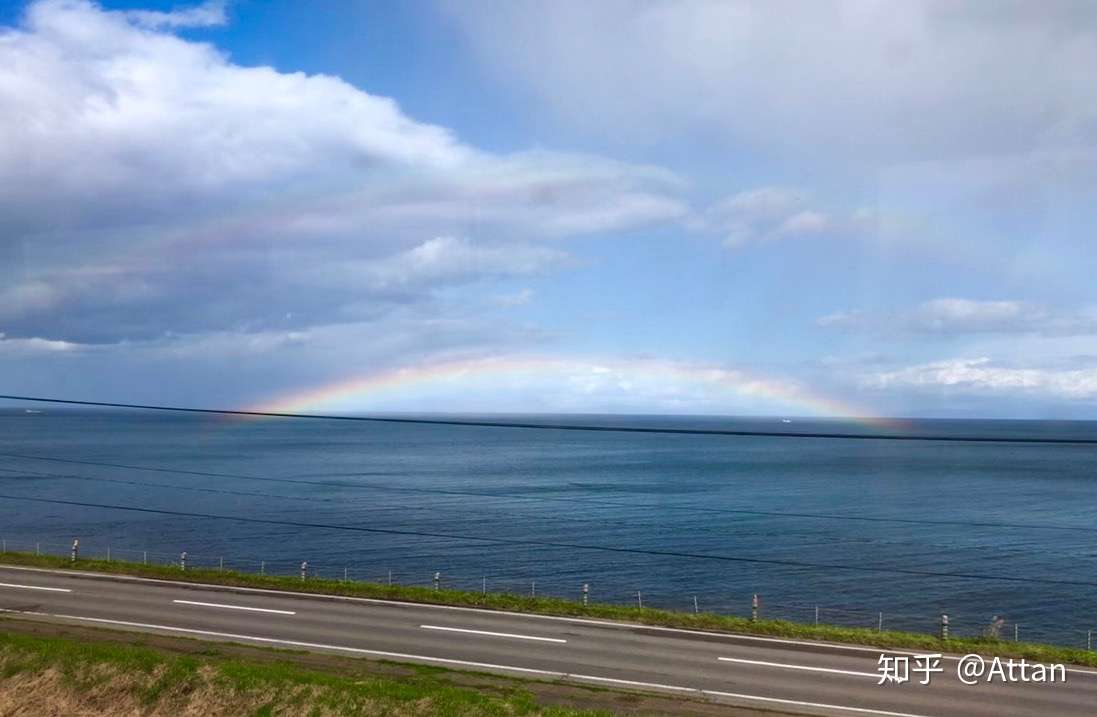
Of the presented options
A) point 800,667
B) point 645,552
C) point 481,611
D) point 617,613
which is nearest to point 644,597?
point 645,552

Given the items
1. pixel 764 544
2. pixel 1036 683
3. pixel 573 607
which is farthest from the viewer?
pixel 764 544

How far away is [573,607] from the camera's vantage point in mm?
36469

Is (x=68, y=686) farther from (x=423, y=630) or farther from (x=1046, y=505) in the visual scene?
(x=1046, y=505)

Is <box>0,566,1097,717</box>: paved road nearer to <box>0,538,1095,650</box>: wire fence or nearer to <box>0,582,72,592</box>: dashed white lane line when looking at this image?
<box>0,582,72,592</box>: dashed white lane line

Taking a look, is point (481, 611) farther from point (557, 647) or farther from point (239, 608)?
point (239, 608)

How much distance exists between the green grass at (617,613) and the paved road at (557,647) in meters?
1.21

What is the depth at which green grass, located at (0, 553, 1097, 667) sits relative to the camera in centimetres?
3100

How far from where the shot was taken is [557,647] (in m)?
29.8

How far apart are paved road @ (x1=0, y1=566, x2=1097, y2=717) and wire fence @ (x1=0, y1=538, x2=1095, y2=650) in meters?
7.28

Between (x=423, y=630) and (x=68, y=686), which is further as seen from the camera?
(x=423, y=630)

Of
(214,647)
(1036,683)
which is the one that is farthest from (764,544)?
(214,647)

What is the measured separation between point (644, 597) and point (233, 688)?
120ft

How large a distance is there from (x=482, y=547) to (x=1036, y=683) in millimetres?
53801

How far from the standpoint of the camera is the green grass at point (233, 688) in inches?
902
